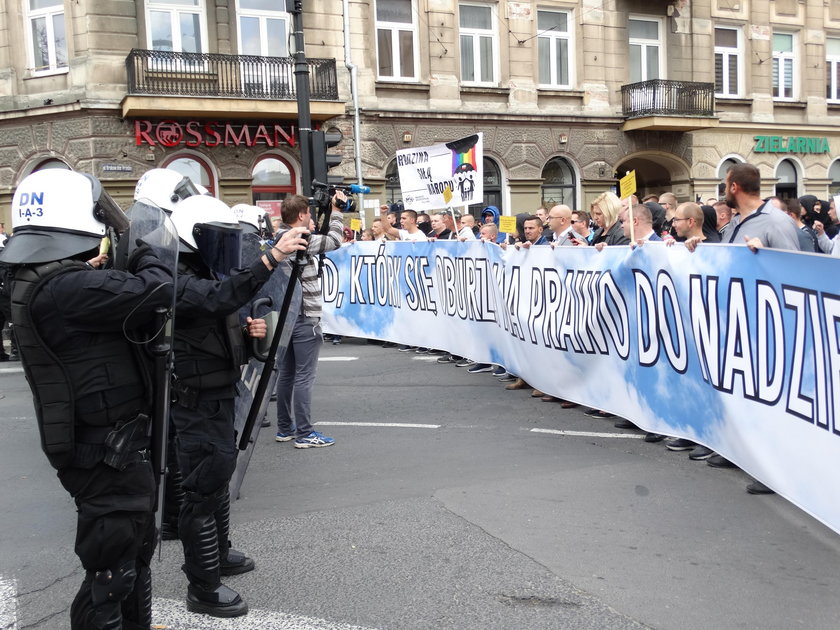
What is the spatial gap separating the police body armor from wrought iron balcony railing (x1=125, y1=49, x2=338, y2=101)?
16.5 metres

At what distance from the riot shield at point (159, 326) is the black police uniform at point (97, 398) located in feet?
0.18

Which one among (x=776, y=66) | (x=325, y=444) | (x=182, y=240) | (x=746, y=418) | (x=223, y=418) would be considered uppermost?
(x=776, y=66)

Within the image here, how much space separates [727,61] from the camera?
978 inches

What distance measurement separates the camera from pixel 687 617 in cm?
350

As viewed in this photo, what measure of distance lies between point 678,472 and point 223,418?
312 centimetres

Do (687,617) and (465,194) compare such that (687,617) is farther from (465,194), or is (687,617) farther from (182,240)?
(465,194)

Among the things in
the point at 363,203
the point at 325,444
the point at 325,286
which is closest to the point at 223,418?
the point at 325,444

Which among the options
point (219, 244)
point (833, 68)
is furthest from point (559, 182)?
point (219, 244)

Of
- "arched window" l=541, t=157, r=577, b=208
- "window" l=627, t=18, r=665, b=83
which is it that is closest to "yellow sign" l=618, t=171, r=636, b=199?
"arched window" l=541, t=157, r=577, b=208

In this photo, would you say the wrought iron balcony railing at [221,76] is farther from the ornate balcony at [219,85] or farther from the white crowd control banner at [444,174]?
the white crowd control banner at [444,174]

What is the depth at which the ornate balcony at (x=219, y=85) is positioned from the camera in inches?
725

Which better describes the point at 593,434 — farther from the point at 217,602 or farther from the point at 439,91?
the point at 439,91

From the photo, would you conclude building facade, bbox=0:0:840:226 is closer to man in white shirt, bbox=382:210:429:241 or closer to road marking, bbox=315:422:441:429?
man in white shirt, bbox=382:210:429:241

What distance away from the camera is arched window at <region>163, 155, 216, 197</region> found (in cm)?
1958
